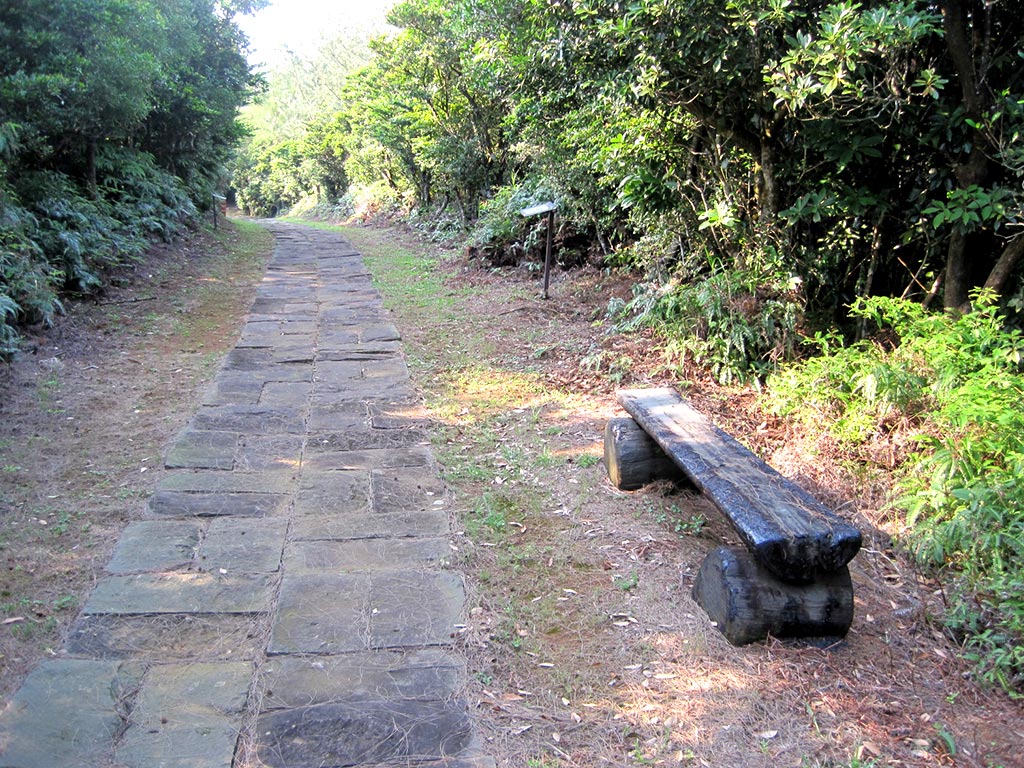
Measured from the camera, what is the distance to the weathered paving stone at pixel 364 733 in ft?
7.84

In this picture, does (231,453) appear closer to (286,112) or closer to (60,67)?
(60,67)

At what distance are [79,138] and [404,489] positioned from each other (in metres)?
8.17

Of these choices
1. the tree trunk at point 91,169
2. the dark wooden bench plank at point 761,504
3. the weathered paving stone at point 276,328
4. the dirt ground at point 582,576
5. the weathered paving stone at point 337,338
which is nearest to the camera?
the dirt ground at point 582,576

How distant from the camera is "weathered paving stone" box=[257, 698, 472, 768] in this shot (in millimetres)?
2389

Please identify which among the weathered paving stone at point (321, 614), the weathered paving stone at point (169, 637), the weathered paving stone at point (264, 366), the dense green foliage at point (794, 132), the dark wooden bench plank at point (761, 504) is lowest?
the weathered paving stone at point (169, 637)

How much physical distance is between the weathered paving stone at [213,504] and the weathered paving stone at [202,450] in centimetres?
40

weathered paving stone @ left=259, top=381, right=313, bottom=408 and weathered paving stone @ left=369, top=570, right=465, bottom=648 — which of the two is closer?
weathered paving stone @ left=369, top=570, right=465, bottom=648

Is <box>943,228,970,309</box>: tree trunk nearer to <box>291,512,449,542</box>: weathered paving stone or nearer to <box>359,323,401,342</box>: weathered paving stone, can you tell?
<box>291,512,449,542</box>: weathered paving stone

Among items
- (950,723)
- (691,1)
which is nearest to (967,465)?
(950,723)

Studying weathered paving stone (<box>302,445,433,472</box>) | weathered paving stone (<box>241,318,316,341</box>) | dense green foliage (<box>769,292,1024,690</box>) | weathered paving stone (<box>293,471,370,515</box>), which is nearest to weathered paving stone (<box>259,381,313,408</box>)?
weathered paving stone (<box>302,445,433,472</box>)

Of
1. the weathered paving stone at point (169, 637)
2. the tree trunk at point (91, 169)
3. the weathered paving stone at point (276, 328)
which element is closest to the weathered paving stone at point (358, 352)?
the weathered paving stone at point (276, 328)

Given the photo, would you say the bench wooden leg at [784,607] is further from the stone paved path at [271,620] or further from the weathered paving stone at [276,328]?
the weathered paving stone at [276,328]

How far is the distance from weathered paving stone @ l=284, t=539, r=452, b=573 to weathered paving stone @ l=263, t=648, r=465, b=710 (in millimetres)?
667

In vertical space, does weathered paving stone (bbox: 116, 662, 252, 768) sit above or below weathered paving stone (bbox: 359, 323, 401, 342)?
below
